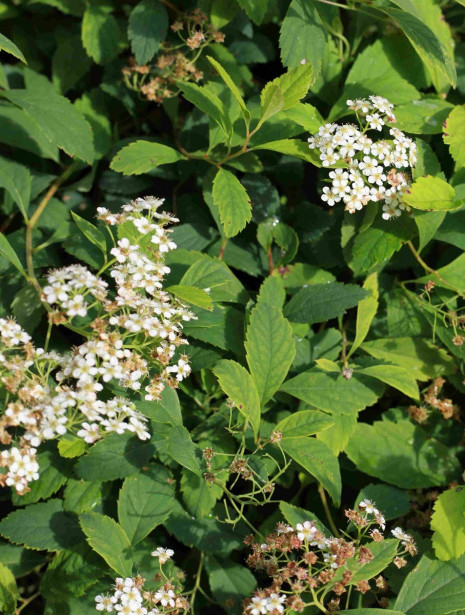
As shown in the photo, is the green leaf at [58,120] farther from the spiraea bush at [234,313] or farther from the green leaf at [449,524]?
the green leaf at [449,524]

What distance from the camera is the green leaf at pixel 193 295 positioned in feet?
5.85

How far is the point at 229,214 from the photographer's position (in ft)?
6.58

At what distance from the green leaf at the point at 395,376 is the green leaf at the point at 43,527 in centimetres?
99

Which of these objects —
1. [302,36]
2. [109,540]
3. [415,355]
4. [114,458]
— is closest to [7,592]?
[109,540]

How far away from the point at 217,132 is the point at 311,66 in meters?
0.37

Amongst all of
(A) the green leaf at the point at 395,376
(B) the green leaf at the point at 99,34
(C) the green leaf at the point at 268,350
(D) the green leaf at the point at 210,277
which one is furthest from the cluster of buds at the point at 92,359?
(B) the green leaf at the point at 99,34

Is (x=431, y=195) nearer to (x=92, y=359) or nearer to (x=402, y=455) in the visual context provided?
(x=402, y=455)

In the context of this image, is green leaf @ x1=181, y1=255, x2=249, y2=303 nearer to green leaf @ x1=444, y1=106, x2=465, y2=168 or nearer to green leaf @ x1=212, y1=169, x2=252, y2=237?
green leaf @ x1=212, y1=169, x2=252, y2=237

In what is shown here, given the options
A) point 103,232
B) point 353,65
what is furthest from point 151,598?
Result: point 353,65

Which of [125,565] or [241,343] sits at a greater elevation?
[241,343]

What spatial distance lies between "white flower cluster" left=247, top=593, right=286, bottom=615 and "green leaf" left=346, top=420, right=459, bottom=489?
0.63m

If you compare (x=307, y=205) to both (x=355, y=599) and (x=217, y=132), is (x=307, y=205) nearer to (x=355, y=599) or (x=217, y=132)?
(x=217, y=132)

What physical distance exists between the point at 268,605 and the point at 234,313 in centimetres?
86

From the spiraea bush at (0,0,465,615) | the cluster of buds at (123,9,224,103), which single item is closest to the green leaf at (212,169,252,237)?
the spiraea bush at (0,0,465,615)
